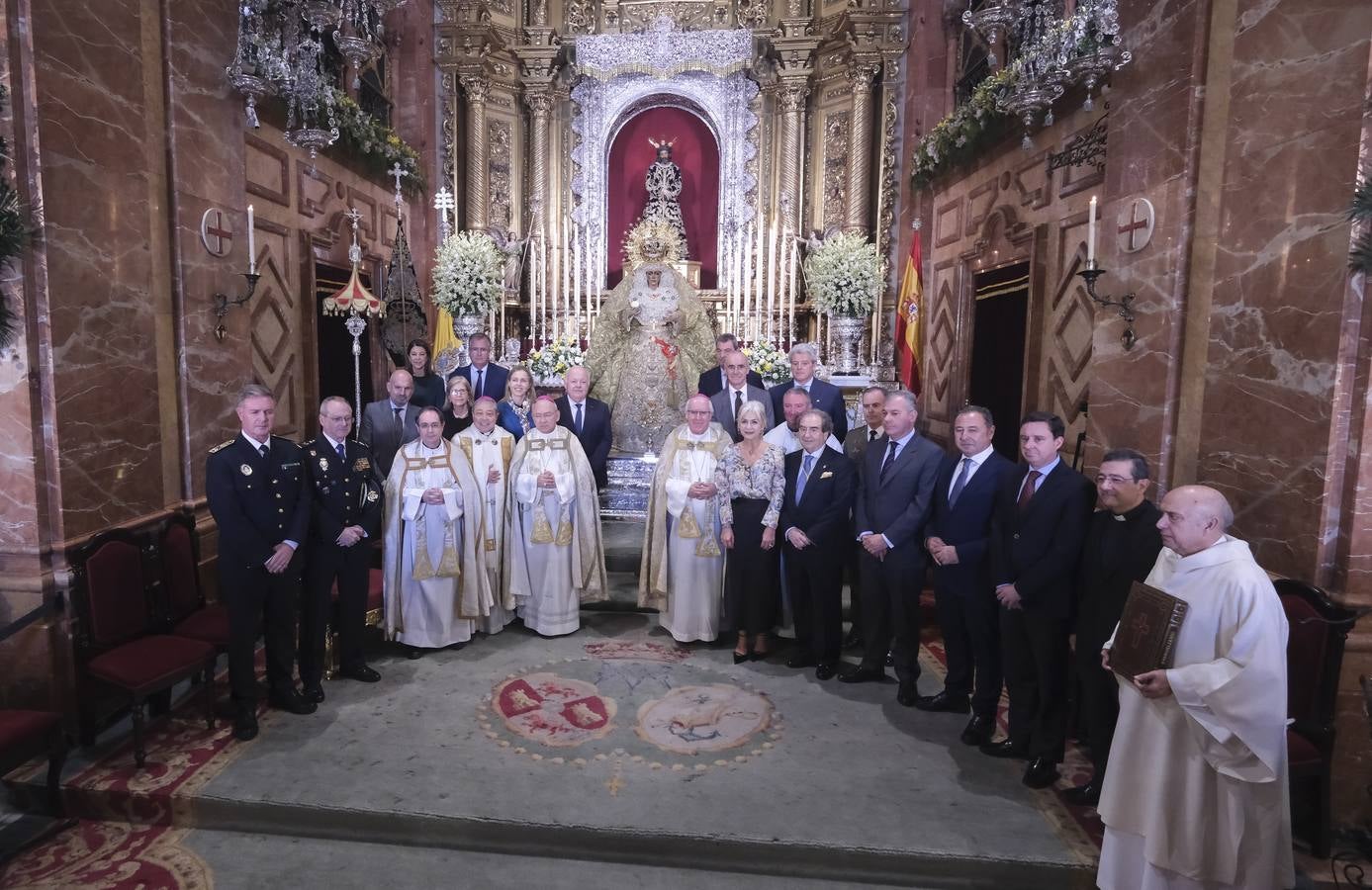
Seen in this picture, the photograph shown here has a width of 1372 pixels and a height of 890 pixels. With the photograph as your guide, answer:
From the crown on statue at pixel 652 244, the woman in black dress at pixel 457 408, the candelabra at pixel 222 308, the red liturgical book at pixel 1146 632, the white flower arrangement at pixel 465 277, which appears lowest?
the red liturgical book at pixel 1146 632

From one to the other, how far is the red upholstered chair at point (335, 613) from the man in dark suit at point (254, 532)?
1.42ft

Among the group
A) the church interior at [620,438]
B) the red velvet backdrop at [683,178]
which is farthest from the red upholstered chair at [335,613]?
the red velvet backdrop at [683,178]

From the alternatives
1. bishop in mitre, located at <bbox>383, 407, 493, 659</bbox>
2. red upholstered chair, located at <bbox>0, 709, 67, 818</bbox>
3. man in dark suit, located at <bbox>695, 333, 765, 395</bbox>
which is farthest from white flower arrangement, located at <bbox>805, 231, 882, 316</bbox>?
red upholstered chair, located at <bbox>0, 709, 67, 818</bbox>

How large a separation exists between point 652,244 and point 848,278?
3.04 metres

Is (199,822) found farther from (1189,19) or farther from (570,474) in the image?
(1189,19)

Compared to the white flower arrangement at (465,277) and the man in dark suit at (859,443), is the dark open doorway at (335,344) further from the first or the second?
the man in dark suit at (859,443)

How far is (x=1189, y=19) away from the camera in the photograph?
14.4 feet

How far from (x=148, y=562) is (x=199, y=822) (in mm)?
1611

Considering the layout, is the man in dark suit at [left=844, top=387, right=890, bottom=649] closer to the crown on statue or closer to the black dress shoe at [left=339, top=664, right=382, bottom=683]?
the black dress shoe at [left=339, top=664, right=382, bottom=683]

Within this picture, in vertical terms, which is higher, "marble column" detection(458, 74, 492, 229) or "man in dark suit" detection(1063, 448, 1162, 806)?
"marble column" detection(458, 74, 492, 229)

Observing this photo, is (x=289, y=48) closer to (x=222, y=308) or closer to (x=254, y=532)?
(x=222, y=308)

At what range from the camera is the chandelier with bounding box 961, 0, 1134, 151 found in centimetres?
477

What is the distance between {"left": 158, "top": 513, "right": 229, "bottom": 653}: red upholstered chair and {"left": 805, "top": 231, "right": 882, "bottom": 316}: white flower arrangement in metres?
6.36

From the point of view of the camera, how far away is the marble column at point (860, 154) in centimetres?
1014
